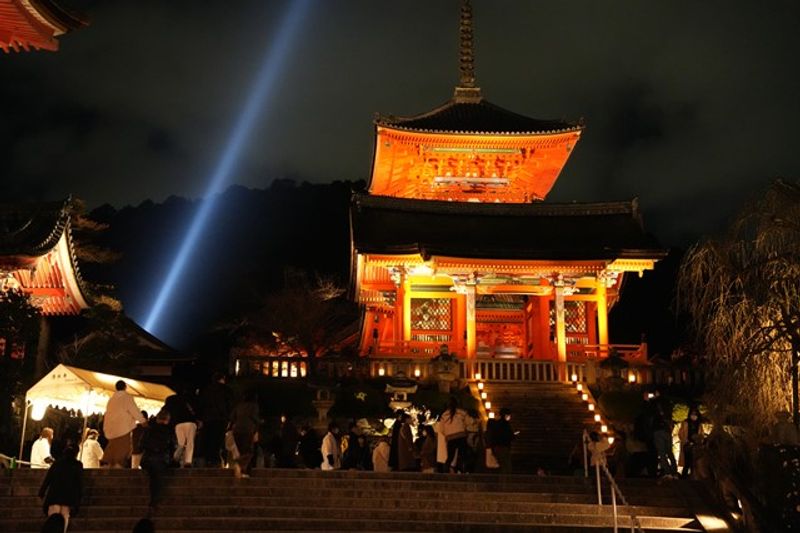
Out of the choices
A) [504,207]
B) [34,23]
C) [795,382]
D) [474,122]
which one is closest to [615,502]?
[795,382]

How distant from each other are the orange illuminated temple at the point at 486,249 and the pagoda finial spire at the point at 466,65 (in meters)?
3.95

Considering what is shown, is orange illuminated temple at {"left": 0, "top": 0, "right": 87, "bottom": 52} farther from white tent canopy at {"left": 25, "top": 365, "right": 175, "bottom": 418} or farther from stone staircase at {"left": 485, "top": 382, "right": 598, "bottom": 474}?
stone staircase at {"left": 485, "top": 382, "right": 598, "bottom": 474}

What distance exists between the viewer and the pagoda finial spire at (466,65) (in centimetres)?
4266

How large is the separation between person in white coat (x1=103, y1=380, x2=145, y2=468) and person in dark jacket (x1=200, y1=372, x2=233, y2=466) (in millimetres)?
1148

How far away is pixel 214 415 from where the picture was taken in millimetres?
15266

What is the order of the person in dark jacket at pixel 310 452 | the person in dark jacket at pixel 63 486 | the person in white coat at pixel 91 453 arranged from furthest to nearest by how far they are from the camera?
1. the person in dark jacket at pixel 310 452
2. the person in white coat at pixel 91 453
3. the person in dark jacket at pixel 63 486

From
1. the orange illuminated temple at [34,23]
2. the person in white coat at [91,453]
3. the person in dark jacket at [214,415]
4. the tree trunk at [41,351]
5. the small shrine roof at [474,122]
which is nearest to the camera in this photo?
the orange illuminated temple at [34,23]

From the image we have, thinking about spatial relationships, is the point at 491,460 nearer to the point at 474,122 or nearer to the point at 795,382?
the point at 795,382

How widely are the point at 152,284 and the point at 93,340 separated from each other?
49.9 metres

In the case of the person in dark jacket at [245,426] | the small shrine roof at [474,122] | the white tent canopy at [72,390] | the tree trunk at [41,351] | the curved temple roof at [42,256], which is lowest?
the person in dark jacket at [245,426]

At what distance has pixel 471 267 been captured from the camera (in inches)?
1169

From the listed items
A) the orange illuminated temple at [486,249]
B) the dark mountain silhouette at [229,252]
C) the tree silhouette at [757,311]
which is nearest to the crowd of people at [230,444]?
the tree silhouette at [757,311]

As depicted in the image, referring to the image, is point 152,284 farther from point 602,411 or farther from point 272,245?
point 602,411

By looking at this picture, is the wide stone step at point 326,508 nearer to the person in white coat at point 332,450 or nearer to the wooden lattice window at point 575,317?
the person in white coat at point 332,450
